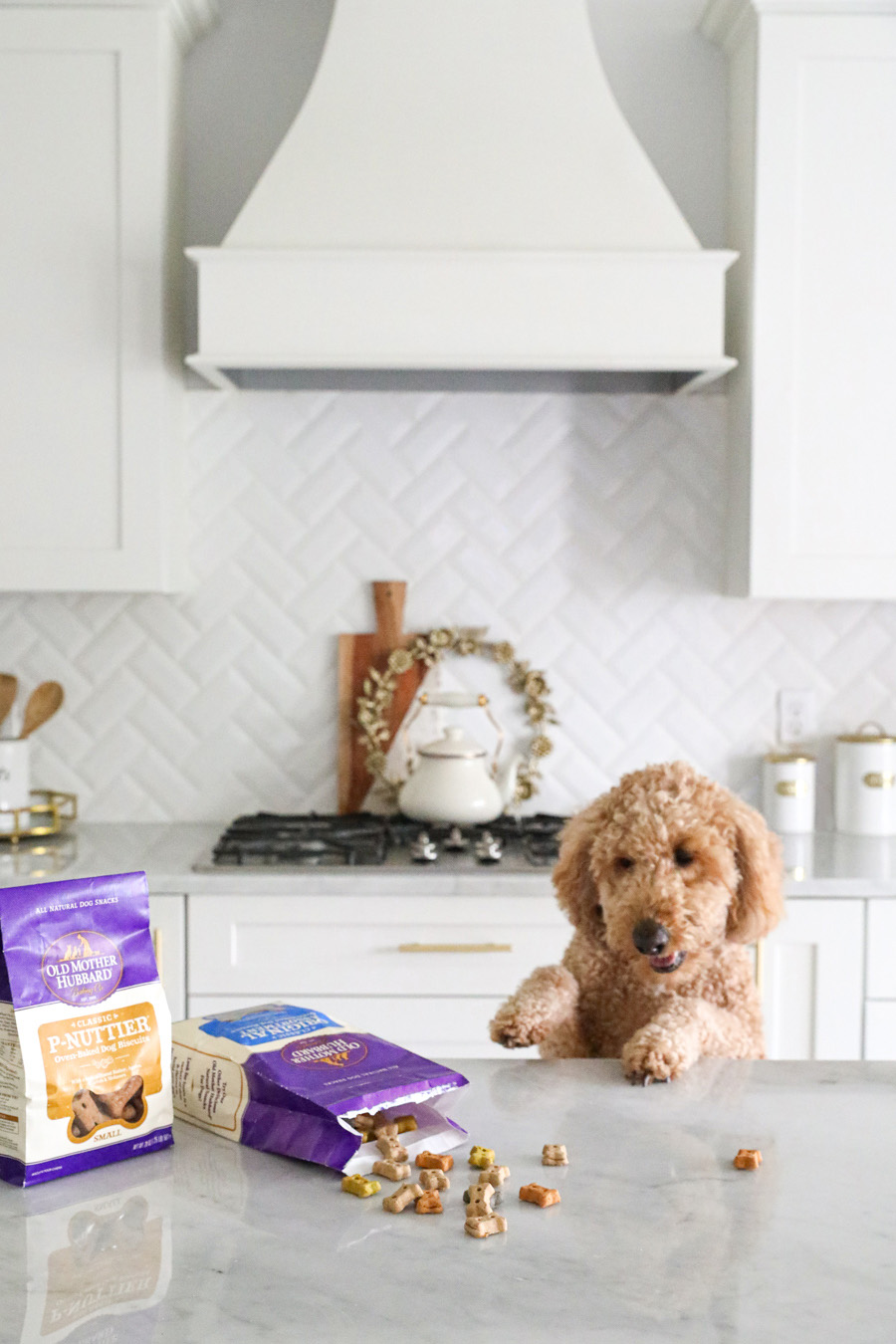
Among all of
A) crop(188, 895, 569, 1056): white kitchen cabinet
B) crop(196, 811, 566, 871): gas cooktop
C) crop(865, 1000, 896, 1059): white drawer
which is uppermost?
crop(196, 811, 566, 871): gas cooktop

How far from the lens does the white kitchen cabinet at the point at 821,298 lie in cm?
223

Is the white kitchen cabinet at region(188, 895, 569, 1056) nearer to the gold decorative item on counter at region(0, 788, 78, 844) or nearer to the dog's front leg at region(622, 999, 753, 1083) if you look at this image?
the gold decorative item on counter at region(0, 788, 78, 844)

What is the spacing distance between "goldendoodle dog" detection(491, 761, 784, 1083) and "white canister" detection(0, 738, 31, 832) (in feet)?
4.76

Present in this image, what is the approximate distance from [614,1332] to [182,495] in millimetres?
2123

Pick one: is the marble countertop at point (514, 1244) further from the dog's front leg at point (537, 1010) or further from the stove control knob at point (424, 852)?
the stove control knob at point (424, 852)

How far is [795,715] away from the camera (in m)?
2.60

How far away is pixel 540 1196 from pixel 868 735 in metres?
2.03

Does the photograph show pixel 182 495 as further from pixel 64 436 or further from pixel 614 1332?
pixel 614 1332

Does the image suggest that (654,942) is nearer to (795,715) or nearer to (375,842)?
(375,842)

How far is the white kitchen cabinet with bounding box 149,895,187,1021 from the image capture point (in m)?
2.04

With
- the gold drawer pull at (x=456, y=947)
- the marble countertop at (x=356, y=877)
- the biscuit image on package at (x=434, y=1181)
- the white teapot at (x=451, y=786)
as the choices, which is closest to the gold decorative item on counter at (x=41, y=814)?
the marble countertop at (x=356, y=877)

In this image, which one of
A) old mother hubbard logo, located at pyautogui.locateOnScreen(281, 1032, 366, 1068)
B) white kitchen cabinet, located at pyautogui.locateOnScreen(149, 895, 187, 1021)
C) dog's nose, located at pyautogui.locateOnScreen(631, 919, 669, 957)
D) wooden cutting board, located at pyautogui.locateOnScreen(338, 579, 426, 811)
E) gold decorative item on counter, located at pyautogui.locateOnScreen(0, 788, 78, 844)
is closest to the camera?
old mother hubbard logo, located at pyautogui.locateOnScreen(281, 1032, 366, 1068)

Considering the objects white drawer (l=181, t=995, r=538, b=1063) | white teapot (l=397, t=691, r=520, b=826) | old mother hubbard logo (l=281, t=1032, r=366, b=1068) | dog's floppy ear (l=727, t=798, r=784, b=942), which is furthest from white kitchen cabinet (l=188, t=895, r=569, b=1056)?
old mother hubbard logo (l=281, t=1032, r=366, b=1068)

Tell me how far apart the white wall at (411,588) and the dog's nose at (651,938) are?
147 cm
